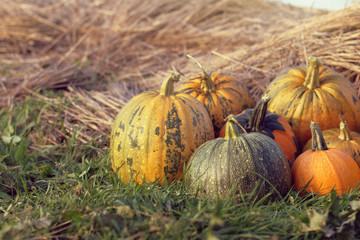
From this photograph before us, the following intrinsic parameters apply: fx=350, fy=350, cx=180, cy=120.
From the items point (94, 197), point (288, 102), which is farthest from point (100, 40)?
point (94, 197)

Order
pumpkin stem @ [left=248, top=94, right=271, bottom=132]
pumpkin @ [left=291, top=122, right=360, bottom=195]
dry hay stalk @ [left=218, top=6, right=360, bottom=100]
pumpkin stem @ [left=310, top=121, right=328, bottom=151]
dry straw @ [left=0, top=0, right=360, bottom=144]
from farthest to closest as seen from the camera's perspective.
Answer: dry straw @ [left=0, top=0, right=360, bottom=144] → dry hay stalk @ [left=218, top=6, right=360, bottom=100] → pumpkin stem @ [left=248, top=94, right=271, bottom=132] → pumpkin stem @ [left=310, top=121, right=328, bottom=151] → pumpkin @ [left=291, top=122, right=360, bottom=195]

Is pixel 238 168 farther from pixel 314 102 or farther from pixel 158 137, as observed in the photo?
pixel 314 102

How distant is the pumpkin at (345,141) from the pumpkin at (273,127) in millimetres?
187

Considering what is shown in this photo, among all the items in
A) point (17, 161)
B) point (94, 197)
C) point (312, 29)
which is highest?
point (312, 29)

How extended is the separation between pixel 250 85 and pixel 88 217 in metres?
3.31

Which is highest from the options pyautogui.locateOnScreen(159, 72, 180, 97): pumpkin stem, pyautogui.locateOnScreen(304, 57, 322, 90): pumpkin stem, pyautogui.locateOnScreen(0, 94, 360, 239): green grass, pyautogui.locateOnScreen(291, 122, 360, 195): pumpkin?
pyautogui.locateOnScreen(304, 57, 322, 90): pumpkin stem

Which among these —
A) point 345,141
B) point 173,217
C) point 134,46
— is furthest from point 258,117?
point 134,46

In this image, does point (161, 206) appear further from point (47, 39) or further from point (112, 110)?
point (47, 39)

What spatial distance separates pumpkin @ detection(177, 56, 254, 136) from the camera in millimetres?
3352

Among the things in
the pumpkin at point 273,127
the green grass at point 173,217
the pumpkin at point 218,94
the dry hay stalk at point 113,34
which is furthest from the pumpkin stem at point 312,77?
the dry hay stalk at point 113,34

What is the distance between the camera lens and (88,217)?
200cm

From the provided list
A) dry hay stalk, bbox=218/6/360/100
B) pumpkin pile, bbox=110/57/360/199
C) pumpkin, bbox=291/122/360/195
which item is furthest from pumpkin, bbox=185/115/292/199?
dry hay stalk, bbox=218/6/360/100

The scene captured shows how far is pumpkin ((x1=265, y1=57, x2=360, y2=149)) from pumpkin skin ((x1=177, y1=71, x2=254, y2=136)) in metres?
0.32

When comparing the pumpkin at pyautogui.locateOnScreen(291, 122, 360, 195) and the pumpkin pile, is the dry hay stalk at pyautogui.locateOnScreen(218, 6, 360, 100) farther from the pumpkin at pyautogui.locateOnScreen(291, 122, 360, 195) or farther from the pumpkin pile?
the pumpkin at pyautogui.locateOnScreen(291, 122, 360, 195)
